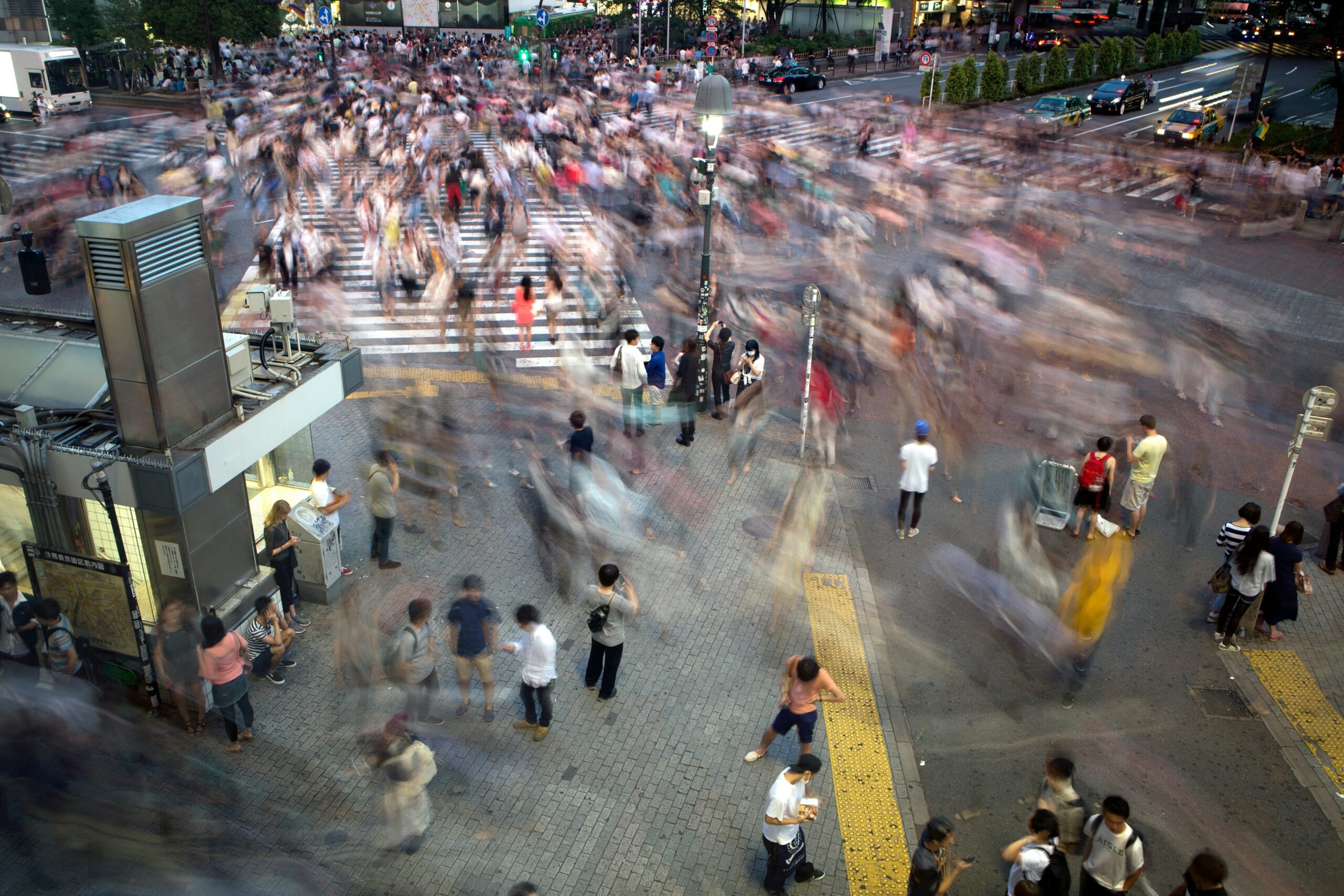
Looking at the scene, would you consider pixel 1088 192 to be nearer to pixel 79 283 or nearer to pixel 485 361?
pixel 485 361

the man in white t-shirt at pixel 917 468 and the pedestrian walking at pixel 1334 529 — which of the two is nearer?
the pedestrian walking at pixel 1334 529

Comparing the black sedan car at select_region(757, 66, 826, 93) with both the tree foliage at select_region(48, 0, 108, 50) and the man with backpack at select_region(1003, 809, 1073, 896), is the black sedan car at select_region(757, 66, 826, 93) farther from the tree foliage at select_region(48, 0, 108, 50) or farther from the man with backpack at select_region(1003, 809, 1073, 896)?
the man with backpack at select_region(1003, 809, 1073, 896)


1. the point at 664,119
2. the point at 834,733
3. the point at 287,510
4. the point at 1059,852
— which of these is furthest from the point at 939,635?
the point at 664,119

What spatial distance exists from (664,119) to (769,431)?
3027cm

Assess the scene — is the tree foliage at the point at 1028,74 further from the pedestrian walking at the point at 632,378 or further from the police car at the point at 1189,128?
the pedestrian walking at the point at 632,378

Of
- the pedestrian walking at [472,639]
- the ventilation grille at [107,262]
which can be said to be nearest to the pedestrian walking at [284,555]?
the pedestrian walking at [472,639]

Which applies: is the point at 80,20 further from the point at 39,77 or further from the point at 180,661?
the point at 180,661

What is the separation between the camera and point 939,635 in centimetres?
1021

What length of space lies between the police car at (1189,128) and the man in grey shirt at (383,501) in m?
39.9

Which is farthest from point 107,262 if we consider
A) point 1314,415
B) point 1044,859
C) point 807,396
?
point 1314,415

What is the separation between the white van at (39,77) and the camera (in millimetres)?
42969

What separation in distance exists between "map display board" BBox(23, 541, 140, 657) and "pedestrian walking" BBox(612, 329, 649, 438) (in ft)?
23.4

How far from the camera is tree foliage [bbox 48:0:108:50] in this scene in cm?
5119

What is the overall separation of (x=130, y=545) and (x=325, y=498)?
196 centimetres
